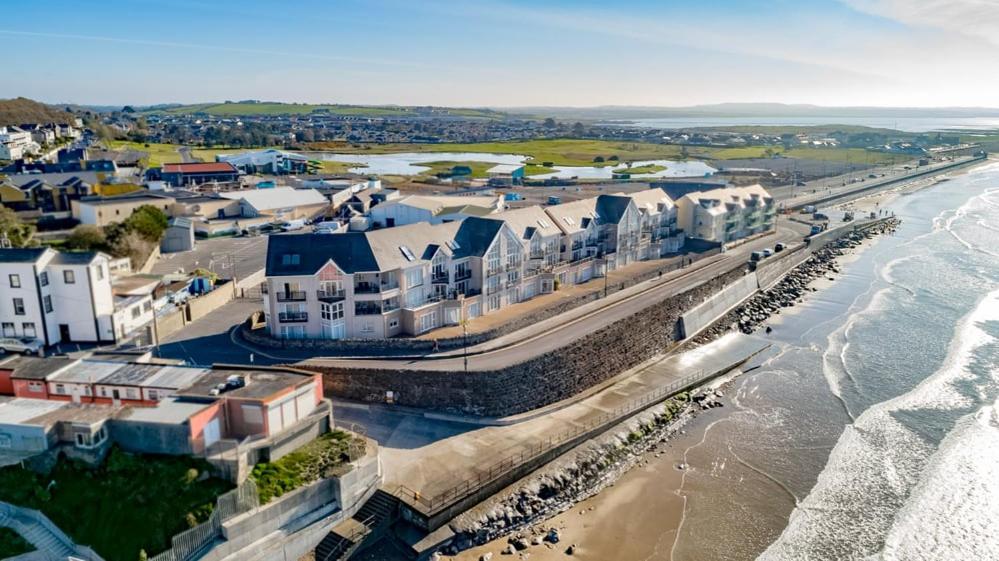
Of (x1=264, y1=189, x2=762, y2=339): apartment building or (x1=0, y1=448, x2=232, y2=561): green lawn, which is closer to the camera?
→ (x1=0, y1=448, x2=232, y2=561): green lawn

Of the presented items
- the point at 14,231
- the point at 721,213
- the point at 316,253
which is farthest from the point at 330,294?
the point at 721,213

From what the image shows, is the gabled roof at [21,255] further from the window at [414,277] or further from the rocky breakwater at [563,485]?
the rocky breakwater at [563,485]

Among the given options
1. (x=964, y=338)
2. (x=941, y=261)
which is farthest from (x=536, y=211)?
(x=941, y=261)

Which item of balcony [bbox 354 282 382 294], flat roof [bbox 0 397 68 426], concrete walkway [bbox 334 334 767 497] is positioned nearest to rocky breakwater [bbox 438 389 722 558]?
concrete walkway [bbox 334 334 767 497]

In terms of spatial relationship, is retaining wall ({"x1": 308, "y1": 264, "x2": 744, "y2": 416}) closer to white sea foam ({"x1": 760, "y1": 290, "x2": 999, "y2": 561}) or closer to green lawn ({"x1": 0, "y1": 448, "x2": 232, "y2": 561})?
green lawn ({"x1": 0, "y1": 448, "x2": 232, "y2": 561})

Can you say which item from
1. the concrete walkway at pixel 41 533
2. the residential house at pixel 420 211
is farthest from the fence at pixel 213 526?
the residential house at pixel 420 211
